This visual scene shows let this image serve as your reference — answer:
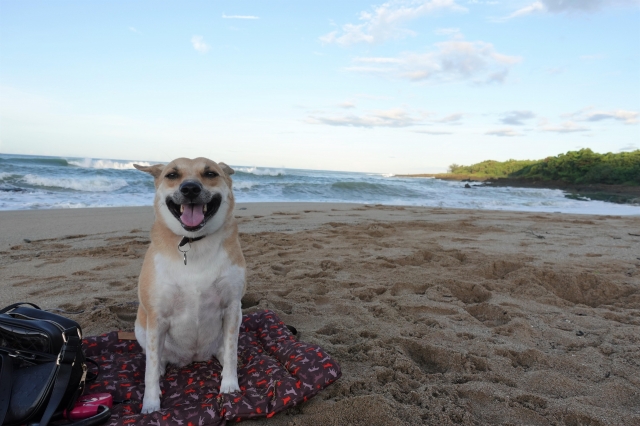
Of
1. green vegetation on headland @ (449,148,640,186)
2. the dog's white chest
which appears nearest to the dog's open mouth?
the dog's white chest

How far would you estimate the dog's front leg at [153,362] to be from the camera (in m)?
2.41

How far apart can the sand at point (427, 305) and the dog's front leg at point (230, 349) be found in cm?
42

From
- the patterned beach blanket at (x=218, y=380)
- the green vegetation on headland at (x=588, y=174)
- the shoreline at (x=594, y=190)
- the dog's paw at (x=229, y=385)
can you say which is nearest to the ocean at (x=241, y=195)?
the shoreline at (x=594, y=190)

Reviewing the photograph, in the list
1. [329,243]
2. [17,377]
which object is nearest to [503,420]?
[17,377]

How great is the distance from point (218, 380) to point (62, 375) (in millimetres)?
989

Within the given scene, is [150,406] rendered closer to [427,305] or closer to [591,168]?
[427,305]

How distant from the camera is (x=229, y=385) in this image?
254cm

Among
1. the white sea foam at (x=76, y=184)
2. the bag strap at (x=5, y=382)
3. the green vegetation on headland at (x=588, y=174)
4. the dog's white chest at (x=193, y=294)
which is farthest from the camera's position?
the green vegetation on headland at (x=588, y=174)

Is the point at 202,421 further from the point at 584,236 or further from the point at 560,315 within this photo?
the point at 584,236

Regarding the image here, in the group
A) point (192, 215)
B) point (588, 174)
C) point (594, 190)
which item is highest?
point (588, 174)

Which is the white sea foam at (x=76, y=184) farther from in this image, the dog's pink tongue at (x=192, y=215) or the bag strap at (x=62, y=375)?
the bag strap at (x=62, y=375)

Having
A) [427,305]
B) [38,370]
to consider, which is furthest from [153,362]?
[427,305]

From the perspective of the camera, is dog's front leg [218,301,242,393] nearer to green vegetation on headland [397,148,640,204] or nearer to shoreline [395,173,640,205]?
shoreline [395,173,640,205]

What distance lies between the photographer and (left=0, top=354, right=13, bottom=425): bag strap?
75.9 inches
